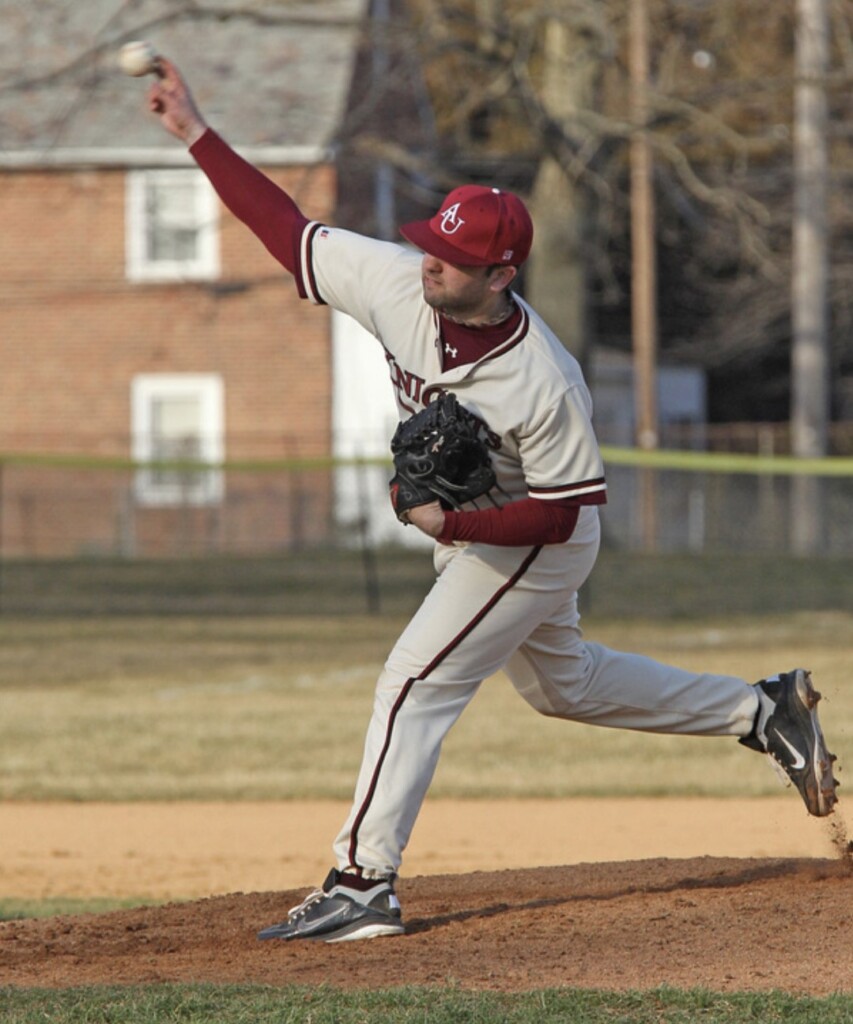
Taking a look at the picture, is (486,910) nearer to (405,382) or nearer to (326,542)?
(405,382)

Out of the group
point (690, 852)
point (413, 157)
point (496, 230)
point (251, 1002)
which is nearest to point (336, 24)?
point (413, 157)

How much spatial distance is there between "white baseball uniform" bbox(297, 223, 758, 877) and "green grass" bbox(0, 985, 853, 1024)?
62cm

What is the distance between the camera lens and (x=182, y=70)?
21.1 meters

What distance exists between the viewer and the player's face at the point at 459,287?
4.38 m

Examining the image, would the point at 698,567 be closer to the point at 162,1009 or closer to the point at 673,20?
the point at 673,20

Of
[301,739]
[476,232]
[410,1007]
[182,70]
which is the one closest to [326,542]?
[182,70]

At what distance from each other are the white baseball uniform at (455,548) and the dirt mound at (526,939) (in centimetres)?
32

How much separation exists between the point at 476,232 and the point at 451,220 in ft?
0.27

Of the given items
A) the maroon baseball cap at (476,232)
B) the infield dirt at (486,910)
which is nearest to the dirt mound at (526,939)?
the infield dirt at (486,910)

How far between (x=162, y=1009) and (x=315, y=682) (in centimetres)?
842

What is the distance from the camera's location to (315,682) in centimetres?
1230

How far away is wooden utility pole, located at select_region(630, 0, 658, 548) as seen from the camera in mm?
17922

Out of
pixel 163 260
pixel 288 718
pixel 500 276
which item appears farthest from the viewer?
pixel 163 260

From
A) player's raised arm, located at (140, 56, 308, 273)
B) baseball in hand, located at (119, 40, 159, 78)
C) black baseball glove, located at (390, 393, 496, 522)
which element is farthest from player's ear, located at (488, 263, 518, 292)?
baseball in hand, located at (119, 40, 159, 78)
